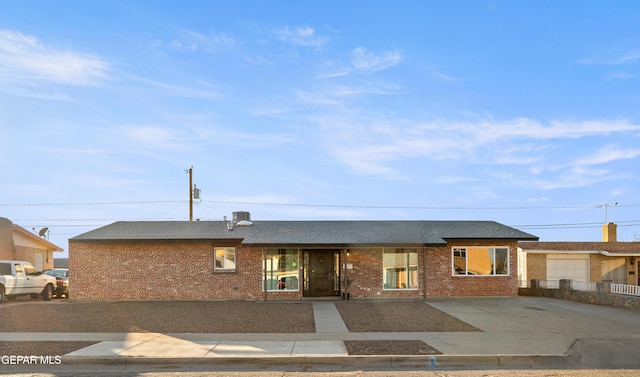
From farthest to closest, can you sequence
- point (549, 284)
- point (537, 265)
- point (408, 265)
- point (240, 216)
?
point (537, 265), point (549, 284), point (240, 216), point (408, 265)

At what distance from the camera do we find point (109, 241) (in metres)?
24.0

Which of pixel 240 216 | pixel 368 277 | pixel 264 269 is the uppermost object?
pixel 240 216

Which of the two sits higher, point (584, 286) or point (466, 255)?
point (466, 255)

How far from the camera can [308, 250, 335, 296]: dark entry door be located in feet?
81.6

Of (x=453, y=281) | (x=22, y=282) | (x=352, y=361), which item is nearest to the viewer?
(x=352, y=361)

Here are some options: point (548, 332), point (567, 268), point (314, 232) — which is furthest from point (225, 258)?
point (567, 268)

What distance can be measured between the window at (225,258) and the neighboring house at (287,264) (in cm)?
4

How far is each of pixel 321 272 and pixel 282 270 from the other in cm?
180

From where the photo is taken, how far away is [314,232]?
2578 cm

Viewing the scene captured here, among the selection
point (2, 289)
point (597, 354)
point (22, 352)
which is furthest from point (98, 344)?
point (2, 289)

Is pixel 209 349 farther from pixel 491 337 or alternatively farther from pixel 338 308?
pixel 338 308

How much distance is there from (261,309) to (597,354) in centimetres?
1176

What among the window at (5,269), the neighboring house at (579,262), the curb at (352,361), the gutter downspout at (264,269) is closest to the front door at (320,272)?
the gutter downspout at (264,269)

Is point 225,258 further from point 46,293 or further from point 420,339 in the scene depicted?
point 420,339
